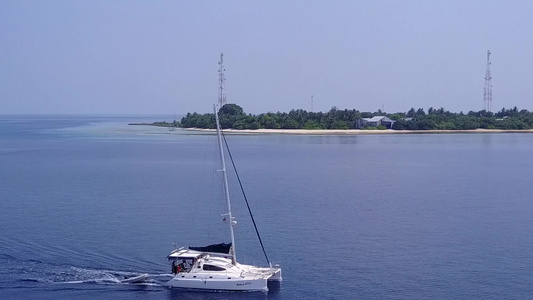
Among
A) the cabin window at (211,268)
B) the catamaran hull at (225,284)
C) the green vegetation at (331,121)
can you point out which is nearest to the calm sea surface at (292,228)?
the catamaran hull at (225,284)

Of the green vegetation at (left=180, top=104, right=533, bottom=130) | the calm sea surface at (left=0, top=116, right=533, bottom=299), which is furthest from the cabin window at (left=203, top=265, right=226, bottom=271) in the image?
the green vegetation at (left=180, top=104, right=533, bottom=130)

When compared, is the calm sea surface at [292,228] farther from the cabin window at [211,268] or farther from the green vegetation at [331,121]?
the green vegetation at [331,121]

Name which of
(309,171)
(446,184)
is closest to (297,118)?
(309,171)

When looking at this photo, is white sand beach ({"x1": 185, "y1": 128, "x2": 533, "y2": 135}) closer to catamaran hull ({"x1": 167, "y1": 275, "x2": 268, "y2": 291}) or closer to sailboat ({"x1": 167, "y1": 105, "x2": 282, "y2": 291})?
sailboat ({"x1": 167, "y1": 105, "x2": 282, "y2": 291})

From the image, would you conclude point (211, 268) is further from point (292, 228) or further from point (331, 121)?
point (331, 121)

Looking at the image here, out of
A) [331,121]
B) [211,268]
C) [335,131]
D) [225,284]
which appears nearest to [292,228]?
[211,268]

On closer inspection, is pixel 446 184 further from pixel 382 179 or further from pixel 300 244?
pixel 300 244
